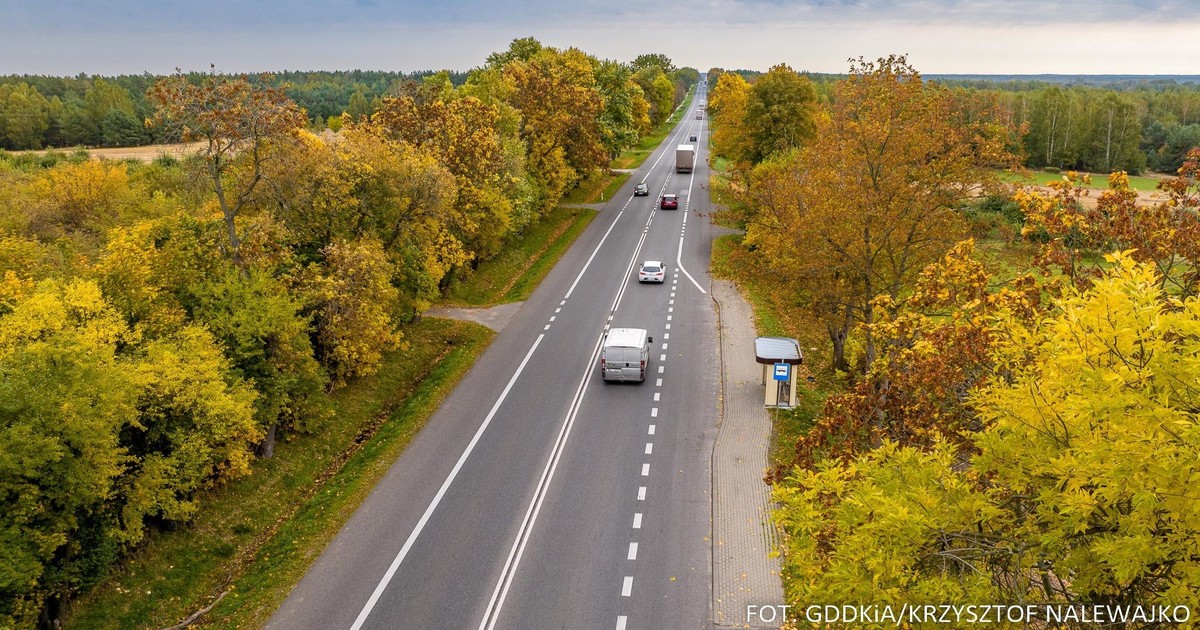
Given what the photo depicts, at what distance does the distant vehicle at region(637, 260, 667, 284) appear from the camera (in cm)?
3491

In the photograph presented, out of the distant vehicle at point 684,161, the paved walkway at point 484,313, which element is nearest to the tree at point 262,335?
the paved walkway at point 484,313

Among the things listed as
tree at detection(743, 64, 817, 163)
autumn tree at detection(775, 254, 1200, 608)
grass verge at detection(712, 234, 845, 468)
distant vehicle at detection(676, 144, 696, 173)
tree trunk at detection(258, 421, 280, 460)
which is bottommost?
tree trunk at detection(258, 421, 280, 460)

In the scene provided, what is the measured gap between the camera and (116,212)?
32.0 m

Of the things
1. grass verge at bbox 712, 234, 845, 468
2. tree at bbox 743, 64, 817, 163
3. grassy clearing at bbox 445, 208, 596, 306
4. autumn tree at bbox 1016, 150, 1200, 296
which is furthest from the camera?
tree at bbox 743, 64, 817, 163

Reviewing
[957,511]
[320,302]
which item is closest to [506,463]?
[320,302]

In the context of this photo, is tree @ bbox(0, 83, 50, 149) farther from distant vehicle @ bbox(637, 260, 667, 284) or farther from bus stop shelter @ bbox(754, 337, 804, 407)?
bus stop shelter @ bbox(754, 337, 804, 407)

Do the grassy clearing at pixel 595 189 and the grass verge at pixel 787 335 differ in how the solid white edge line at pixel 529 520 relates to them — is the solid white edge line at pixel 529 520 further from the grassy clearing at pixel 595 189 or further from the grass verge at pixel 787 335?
the grassy clearing at pixel 595 189

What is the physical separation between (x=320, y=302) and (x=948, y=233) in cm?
1889

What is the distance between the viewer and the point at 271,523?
16781 millimetres

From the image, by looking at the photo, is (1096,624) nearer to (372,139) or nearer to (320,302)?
(320,302)

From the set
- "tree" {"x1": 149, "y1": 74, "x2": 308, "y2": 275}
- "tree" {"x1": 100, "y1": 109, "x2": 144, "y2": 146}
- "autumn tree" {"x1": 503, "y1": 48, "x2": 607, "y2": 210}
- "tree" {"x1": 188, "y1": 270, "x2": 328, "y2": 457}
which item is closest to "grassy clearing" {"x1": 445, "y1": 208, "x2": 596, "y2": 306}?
"autumn tree" {"x1": 503, "y1": 48, "x2": 607, "y2": 210}

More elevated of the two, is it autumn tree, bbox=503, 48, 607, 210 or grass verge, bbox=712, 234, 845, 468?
autumn tree, bbox=503, 48, 607, 210

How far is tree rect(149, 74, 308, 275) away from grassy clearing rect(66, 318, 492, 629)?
5.81m

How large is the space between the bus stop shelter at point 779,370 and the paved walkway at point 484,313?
471 inches
